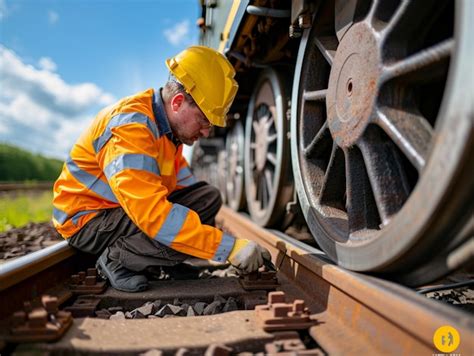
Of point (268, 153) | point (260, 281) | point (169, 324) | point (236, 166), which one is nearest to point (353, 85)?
point (260, 281)

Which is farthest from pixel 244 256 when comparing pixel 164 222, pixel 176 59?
pixel 176 59

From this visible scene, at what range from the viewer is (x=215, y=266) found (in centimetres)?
304

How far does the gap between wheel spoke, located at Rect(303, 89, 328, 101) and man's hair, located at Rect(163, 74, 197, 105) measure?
0.65 m

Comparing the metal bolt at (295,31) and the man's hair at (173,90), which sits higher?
the metal bolt at (295,31)

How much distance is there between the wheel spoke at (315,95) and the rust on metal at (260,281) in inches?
38.5

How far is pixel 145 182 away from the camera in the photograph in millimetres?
2035

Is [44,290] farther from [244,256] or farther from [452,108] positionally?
[452,108]

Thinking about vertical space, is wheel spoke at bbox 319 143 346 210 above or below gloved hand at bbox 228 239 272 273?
above

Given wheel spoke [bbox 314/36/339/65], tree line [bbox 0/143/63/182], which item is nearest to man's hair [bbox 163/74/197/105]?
wheel spoke [bbox 314/36/339/65]

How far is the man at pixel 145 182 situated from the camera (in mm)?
2045

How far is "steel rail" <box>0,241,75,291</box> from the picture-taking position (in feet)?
5.70

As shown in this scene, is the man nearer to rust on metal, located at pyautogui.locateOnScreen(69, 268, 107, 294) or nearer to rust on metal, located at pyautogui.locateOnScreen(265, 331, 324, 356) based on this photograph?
rust on metal, located at pyautogui.locateOnScreen(69, 268, 107, 294)

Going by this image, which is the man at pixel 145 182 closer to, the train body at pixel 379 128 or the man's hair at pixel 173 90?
the man's hair at pixel 173 90

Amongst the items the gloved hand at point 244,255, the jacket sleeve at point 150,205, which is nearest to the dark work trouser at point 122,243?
the jacket sleeve at point 150,205
